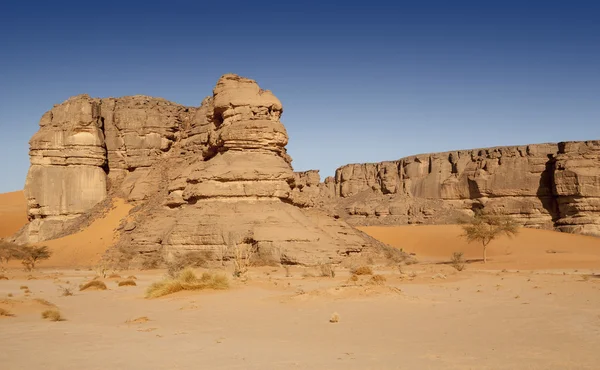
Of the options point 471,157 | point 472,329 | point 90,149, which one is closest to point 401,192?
point 471,157

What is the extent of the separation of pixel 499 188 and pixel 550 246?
24410mm

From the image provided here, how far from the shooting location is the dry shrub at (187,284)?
18258 millimetres

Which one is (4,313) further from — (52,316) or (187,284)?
(187,284)

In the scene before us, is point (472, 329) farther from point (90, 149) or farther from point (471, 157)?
point (471, 157)

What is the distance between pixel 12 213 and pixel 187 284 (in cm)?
7379

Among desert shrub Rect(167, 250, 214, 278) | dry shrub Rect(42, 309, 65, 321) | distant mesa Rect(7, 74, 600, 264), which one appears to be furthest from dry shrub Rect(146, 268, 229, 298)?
desert shrub Rect(167, 250, 214, 278)

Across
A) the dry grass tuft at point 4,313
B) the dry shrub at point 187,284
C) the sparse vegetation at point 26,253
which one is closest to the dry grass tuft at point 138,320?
the dry grass tuft at point 4,313

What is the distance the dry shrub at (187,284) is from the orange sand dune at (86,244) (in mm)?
21288

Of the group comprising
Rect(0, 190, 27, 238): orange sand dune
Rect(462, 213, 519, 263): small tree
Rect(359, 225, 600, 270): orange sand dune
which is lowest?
Rect(359, 225, 600, 270): orange sand dune

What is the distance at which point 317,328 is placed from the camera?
38.2 ft

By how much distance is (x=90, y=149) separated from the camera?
47.5 metres

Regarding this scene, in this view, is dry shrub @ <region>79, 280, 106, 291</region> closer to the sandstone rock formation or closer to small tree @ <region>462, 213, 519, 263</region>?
the sandstone rock formation

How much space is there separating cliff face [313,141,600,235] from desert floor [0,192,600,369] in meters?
48.4

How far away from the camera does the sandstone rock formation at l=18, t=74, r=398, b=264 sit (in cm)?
3153
